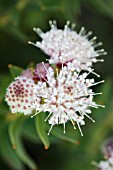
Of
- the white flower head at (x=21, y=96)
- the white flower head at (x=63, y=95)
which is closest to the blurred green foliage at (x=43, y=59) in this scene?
the white flower head at (x=21, y=96)

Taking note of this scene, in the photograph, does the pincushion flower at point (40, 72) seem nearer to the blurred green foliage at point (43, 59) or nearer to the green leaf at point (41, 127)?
the green leaf at point (41, 127)

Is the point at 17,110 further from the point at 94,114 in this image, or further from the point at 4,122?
the point at 94,114

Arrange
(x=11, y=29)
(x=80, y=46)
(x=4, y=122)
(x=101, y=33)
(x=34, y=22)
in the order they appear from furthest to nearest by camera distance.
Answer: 1. (x=101, y=33)
2. (x=34, y=22)
3. (x=11, y=29)
4. (x=4, y=122)
5. (x=80, y=46)

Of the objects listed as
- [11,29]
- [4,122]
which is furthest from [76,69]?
[11,29]

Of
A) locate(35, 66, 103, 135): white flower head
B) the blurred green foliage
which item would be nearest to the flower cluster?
locate(35, 66, 103, 135): white flower head

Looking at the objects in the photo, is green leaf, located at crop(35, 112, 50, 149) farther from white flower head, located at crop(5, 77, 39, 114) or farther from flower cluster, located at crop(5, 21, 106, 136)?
white flower head, located at crop(5, 77, 39, 114)

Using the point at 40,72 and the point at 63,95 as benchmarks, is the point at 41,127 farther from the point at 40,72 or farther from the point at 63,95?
the point at 40,72

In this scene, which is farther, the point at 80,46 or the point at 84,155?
the point at 84,155
